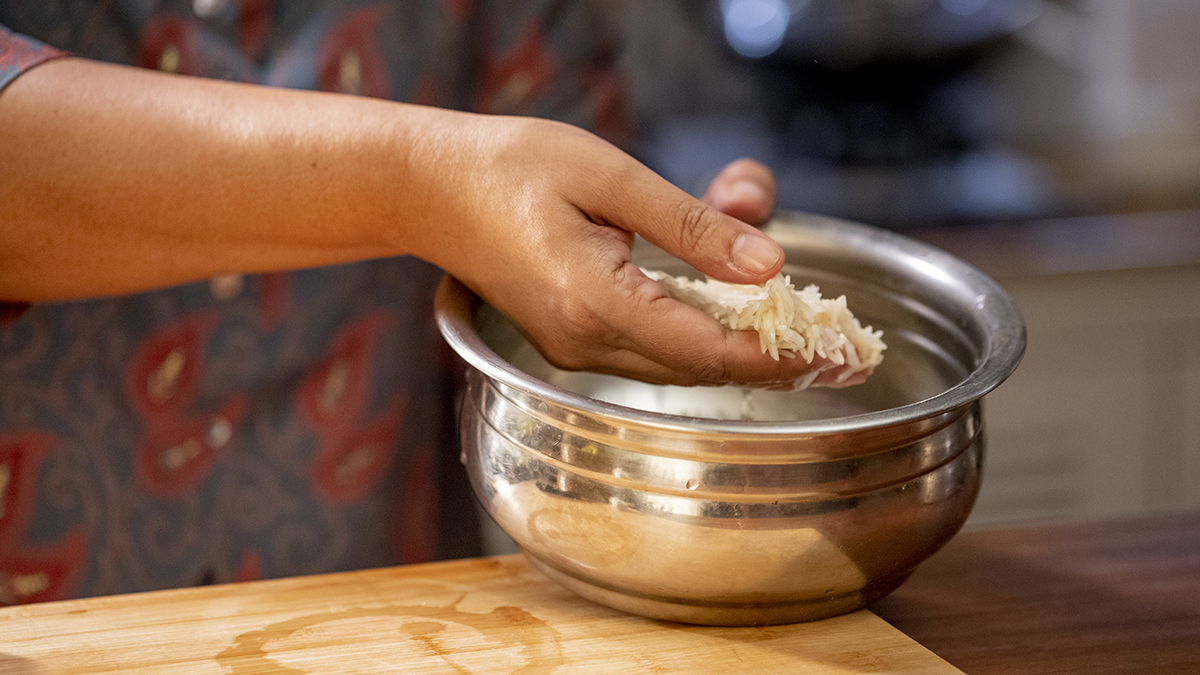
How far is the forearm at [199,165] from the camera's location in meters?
0.64

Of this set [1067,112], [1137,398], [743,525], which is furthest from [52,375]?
[1067,112]

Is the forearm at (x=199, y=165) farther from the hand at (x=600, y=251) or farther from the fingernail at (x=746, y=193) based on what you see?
the fingernail at (x=746, y=193)

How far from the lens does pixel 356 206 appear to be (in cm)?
66

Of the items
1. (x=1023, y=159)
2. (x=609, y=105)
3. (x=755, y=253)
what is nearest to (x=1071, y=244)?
(x=1023, y=159)

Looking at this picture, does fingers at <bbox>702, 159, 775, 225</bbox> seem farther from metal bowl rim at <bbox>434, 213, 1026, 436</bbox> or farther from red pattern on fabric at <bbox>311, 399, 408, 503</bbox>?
red pattern on fabric at <bbox>311, 399, 408, 503</bbox>

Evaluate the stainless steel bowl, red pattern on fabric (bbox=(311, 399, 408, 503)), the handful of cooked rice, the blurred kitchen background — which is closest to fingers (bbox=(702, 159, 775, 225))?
the handful of cooked rice

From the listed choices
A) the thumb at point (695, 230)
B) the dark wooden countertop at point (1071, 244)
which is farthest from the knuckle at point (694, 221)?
the dark wooden countertop at point (1071, 244)

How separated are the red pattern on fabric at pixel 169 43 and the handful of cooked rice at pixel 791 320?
20.9 inches

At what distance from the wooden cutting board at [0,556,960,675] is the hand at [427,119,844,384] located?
0.16 meters

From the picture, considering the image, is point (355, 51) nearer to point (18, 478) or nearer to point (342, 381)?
point (342, 381)

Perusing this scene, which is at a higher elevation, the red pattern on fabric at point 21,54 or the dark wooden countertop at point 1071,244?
the dark wooden countertop at point 1071,244

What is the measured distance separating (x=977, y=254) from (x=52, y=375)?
1444mm

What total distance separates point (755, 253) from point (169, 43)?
25.4 inches

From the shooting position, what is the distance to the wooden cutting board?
50 cm
